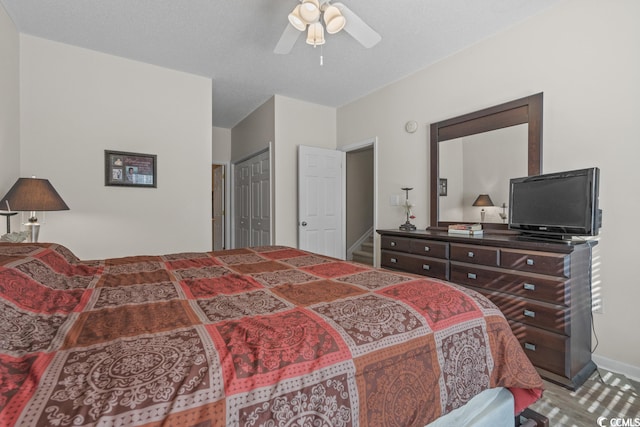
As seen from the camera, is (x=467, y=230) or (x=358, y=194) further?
(x=358, y=194)

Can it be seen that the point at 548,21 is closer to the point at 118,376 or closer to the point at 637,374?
the point at 637,374

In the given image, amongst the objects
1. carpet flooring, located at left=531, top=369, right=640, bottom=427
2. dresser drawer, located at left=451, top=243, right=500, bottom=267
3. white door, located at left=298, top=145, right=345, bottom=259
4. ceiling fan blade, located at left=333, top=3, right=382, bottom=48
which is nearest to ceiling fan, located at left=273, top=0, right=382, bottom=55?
ceiling fan blade, located at left=333, top=3, right=382, bottom=48

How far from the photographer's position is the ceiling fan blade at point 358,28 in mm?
1929

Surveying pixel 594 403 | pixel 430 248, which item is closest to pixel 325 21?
pixel 430 248

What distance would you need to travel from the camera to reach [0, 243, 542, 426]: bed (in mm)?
616

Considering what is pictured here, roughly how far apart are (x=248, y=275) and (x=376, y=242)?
2707mm

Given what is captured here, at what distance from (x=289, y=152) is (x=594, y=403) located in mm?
3756

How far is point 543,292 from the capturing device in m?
1.92

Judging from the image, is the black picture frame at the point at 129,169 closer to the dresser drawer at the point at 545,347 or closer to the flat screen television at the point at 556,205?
the flat screen television at the point at 556,205

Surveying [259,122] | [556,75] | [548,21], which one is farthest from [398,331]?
[259,122]

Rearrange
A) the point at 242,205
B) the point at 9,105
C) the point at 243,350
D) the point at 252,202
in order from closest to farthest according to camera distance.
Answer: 1. the point at 243,350
2. the point at 9,105
3. the point at 252,202
4. the point at 242,205

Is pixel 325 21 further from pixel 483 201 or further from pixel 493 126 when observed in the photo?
pixel 483 201

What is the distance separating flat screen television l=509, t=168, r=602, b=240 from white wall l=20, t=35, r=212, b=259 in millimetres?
3152

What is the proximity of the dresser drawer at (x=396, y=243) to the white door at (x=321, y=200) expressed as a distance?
4.57ft
